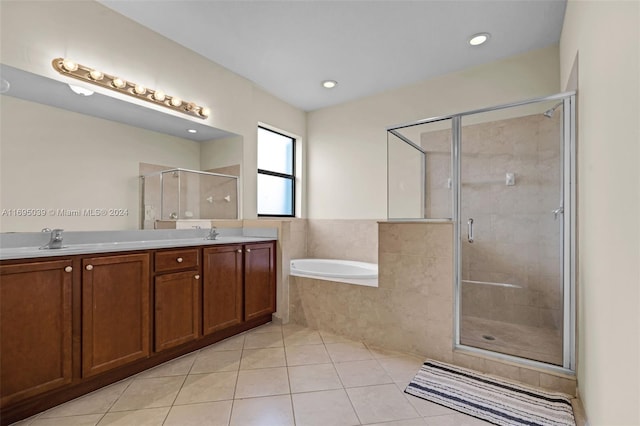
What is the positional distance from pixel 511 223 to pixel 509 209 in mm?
134

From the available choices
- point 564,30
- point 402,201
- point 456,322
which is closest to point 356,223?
point 402,201

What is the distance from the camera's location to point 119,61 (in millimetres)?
2219

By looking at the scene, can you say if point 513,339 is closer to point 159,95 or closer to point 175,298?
point 175,298

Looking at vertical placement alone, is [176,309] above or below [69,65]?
below

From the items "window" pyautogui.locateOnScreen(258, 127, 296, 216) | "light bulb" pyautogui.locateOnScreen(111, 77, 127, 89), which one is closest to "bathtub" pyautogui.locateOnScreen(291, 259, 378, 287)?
"window" pyautogui.locateOnScreen(258, 127, 296, 216)

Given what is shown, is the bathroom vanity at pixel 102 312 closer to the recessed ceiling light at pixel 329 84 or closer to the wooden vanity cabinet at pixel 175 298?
the wooden vanity cabinet at pixel 175 298

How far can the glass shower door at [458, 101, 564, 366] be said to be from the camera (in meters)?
2.39

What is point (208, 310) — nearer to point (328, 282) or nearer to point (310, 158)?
point (328, 282)

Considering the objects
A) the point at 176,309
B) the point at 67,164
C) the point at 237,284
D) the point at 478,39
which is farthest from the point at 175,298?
the point at 478,39

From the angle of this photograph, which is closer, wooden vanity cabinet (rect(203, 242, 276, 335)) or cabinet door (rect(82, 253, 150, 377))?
cabinet door (rect(82, 253, 150, 377))

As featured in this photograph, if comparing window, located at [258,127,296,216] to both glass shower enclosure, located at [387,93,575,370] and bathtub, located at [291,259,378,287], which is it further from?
glass shower enclosure, located at [387,93,575,370]

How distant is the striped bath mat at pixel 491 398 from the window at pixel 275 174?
264 cm

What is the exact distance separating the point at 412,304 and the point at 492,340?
69 centimetres

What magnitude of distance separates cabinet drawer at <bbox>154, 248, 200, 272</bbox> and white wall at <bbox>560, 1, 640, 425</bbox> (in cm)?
234
